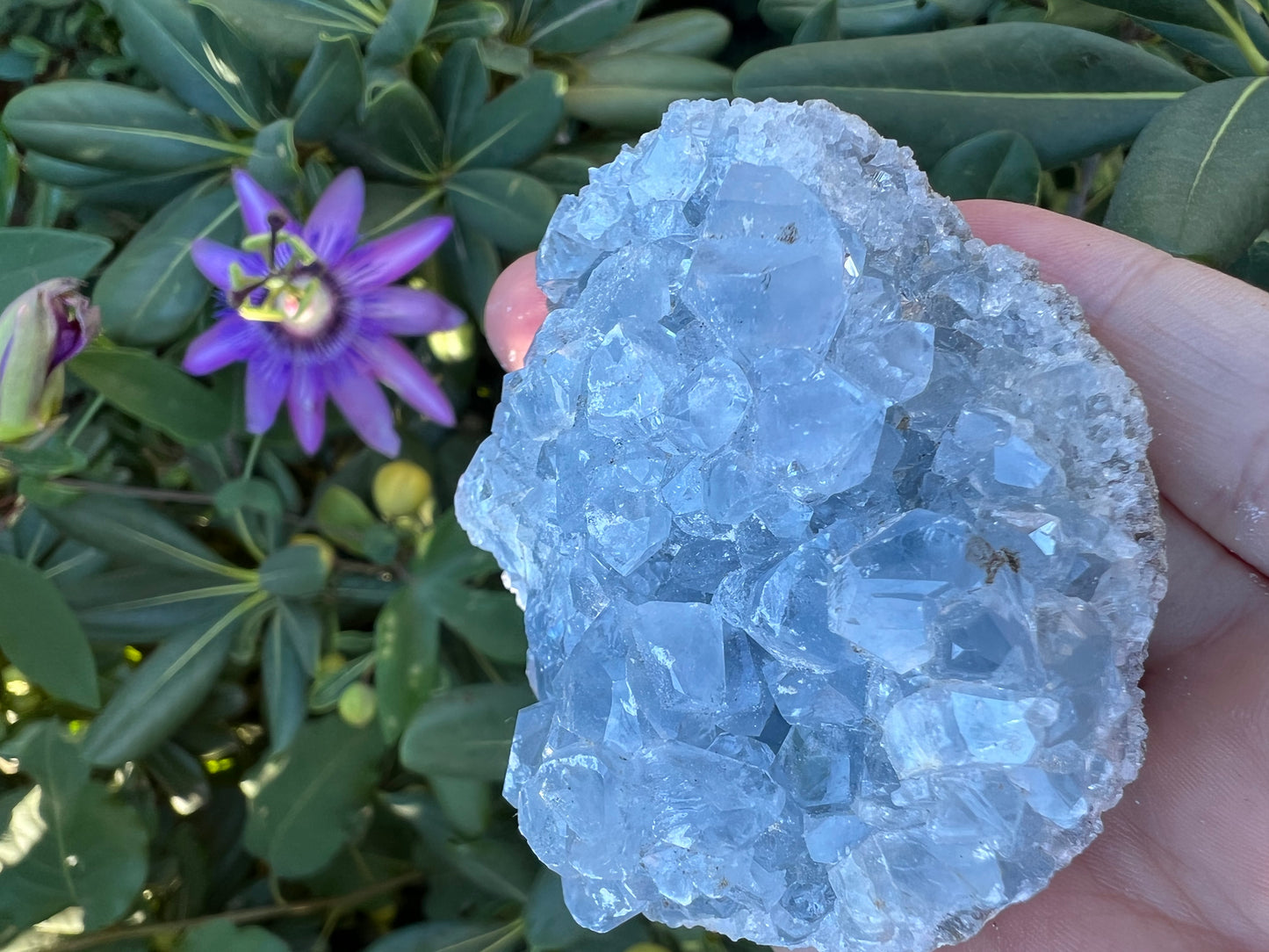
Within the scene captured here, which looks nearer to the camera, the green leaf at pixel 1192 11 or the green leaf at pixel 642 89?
the green leaf at pixel 1192 11

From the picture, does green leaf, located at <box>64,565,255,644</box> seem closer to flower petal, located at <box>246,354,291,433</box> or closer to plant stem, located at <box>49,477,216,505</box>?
plant stem, located at <box>49,477,216,505</box>

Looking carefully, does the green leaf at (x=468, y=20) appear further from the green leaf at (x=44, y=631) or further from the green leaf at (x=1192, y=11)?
the green leaf at (x=44, y=631)

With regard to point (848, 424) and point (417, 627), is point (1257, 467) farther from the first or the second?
point (417, 627)

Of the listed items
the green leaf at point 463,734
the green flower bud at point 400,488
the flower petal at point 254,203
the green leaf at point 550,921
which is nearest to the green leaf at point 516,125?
the flower petal at point 254,203

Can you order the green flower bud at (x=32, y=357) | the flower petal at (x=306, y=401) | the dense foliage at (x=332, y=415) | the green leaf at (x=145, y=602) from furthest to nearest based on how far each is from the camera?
the green leaf at (x=145, y=602), the flower petal at (x=306, y=401), the dense foliage at (x=332, y=415), the green flower bud at (x=32, y=357)

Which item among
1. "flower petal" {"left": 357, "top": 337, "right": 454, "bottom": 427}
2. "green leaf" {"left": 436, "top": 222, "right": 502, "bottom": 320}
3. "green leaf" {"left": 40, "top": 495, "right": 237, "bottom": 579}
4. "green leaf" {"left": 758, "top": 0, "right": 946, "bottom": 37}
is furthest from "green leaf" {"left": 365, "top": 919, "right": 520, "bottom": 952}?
"green leaf" {"left": 758, "top": 0, "right": 946, "bottom": 37}

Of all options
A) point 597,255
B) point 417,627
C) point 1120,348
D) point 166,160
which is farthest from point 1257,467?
point 166,160
